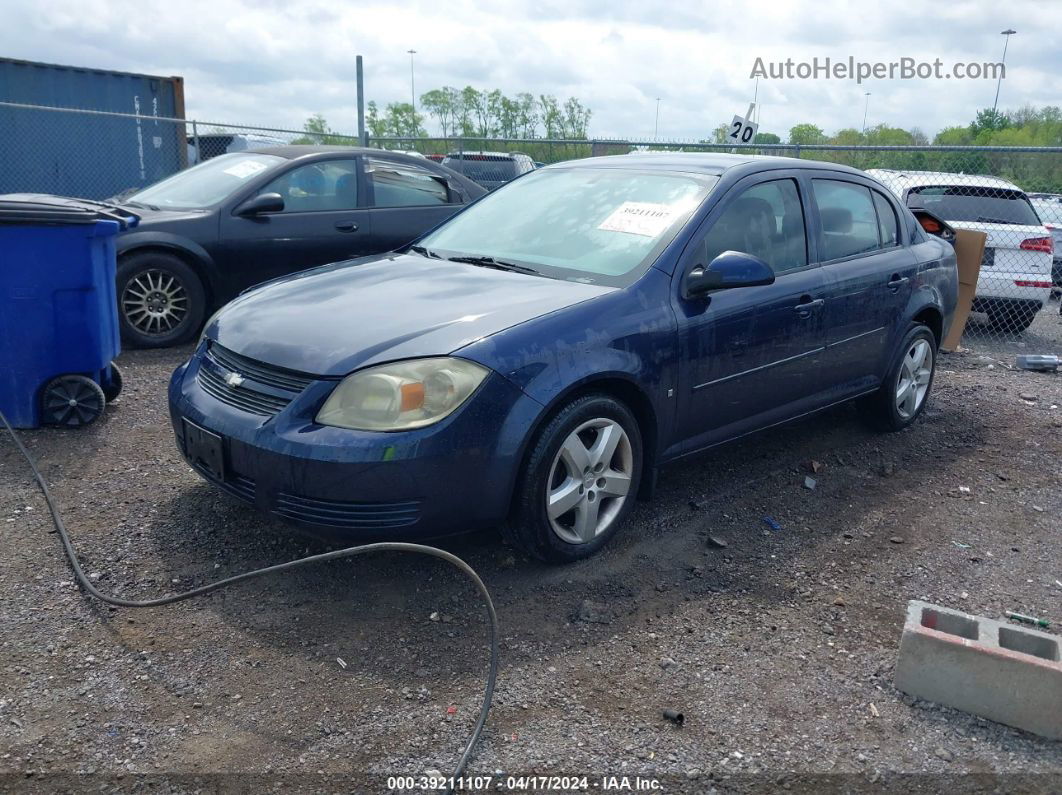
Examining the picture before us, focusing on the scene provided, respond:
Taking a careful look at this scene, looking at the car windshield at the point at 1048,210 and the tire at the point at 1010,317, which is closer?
the tire at the point at 1010,317

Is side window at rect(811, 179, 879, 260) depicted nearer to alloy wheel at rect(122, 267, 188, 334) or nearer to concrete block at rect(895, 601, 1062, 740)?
concrete block at rect(895, 601, 1062, 740)

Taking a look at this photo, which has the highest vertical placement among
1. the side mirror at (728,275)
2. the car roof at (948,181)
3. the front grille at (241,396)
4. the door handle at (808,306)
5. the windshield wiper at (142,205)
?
the car roof at (948,181)

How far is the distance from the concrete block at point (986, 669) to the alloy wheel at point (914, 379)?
9.10 feet

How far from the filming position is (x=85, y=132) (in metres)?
14.8

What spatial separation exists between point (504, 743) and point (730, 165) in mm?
3009

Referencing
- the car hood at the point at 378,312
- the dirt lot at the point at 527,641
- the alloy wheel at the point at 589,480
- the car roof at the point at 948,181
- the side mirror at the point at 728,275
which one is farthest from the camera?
the car roof at the point at 948,181

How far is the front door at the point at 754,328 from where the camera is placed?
4082 mm

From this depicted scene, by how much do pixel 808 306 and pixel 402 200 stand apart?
14.5 feet

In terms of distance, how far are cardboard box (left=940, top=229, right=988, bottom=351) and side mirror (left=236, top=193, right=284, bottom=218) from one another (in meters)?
5.59

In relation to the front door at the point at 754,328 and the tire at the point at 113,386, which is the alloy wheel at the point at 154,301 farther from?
the front door at the point at 754,328

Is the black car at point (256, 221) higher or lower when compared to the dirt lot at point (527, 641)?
higher

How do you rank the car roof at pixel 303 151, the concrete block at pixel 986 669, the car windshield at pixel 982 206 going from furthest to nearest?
1. the car windshield at pixel 982 206
2. the car roof at pixel 303 151
3. the concrete block at pixel 986 669

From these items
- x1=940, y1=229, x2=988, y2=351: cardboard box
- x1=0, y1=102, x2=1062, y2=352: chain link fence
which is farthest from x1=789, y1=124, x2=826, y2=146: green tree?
x1=940, y1=229, x2=988, y2=351: cardboard box

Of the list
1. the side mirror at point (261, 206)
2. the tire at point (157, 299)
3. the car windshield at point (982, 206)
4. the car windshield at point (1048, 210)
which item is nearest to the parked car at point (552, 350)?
the side mirror at point (261, 206)
